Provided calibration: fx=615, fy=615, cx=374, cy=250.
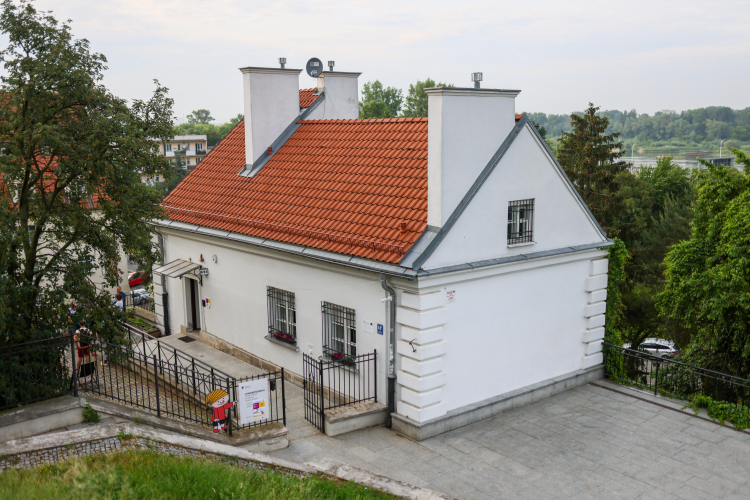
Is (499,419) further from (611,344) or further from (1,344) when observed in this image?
(1,344)

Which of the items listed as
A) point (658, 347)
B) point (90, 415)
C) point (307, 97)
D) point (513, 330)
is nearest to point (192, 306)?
point (307, 97)

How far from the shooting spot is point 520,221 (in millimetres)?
14188

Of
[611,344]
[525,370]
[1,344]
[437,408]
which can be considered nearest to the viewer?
[1,344]

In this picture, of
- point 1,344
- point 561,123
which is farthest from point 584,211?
point 561,123

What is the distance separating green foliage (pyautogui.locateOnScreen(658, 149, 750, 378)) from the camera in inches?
603

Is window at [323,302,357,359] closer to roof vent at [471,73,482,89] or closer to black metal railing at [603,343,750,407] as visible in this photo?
roof vent at [471,73,482,89]

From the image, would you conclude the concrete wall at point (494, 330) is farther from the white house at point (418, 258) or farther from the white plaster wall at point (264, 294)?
the white plaster wall at point (264, 294)

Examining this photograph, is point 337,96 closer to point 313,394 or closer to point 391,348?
point 313,394

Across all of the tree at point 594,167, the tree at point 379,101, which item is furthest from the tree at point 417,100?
the tree at point 594,167

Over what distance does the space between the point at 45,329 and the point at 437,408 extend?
767 centimetres

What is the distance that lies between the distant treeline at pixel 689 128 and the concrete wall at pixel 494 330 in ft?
441

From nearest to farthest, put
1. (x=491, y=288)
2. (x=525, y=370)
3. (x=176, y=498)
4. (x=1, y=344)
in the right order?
(x=176, y=498) → (x=1, y=344) → (x=491, y=288) → (x=525, y=370)

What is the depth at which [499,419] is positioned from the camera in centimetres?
1366

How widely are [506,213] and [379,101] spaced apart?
216ft
